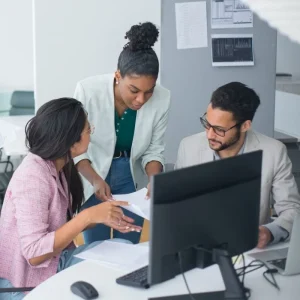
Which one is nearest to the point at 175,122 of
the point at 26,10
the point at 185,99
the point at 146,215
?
the point at 185,99

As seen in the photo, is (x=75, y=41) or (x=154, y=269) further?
(x=75, y=41)

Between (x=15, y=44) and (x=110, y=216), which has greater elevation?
(x=15, y=44)

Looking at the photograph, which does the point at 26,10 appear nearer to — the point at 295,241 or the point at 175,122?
the point at 175,122

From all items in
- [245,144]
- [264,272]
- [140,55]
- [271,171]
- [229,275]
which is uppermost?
[140,55]

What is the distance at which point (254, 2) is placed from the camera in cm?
67

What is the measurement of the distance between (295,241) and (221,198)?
14.5 inches

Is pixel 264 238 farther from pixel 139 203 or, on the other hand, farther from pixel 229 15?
pixel 229 15

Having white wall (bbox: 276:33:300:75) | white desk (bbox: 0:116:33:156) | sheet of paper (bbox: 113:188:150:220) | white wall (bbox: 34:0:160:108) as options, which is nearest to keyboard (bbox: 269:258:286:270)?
sheet of paper (bbox: 113:188:150:220)

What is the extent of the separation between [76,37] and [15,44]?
2943 millimetres

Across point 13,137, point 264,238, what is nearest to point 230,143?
point 264,238

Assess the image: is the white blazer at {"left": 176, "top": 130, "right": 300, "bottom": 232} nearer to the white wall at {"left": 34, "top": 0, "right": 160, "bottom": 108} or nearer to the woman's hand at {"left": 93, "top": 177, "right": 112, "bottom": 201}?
the woman's hand at {"left": 93, "top": 177, "right": 112, "bottom": 201}

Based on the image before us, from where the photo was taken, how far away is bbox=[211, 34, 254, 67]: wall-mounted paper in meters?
3.83

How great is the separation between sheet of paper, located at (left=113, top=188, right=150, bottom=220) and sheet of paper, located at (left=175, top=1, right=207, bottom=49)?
1.63 metres

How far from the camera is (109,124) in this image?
2.77 meters
